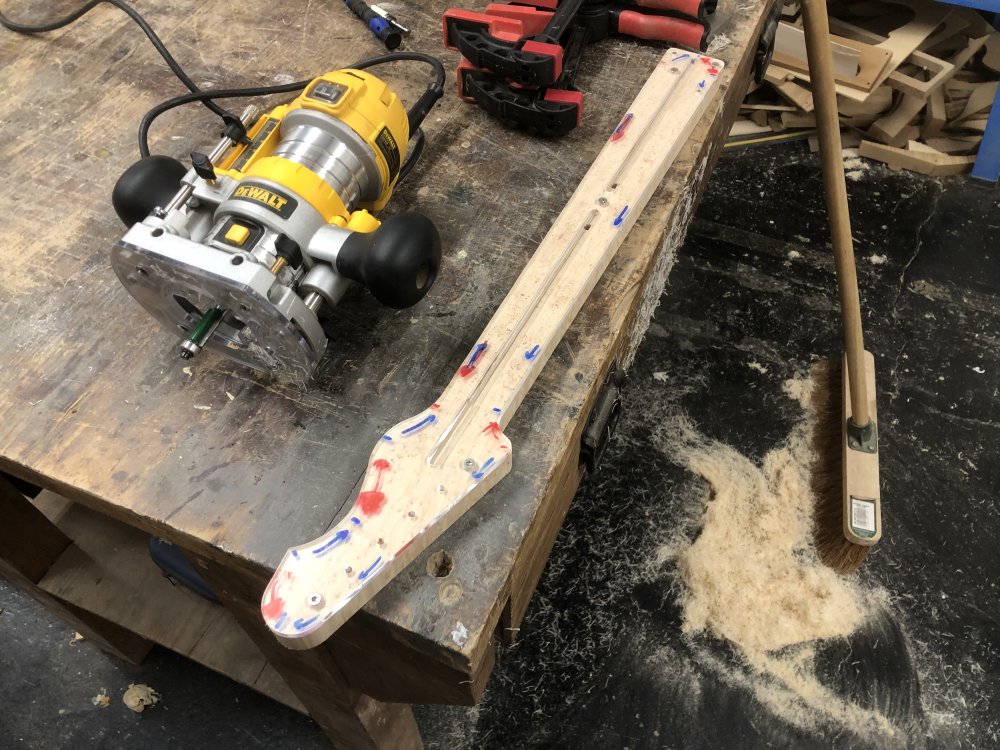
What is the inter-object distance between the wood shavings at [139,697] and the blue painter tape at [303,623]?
1037mm

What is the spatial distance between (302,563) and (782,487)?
3.82 ft

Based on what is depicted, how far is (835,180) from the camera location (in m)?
1.06

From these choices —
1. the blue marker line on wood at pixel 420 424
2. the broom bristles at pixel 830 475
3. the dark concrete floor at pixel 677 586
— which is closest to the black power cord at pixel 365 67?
the blue marker line on wood at pixel 420 424

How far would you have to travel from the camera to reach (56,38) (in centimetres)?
103

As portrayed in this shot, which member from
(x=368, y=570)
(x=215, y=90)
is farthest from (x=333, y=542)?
(x=215, y=90)

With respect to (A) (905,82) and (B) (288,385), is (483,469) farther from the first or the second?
(A) (905,82)

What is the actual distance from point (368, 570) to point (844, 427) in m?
1.12

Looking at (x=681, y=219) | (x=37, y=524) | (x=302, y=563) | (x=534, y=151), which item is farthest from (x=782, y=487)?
(x=37, y=524)

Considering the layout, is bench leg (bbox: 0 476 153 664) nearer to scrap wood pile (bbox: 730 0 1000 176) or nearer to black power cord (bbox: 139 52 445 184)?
black power cord (bbox: 139 52 445 184)

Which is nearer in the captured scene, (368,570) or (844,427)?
(368,570)

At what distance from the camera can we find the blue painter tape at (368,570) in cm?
54

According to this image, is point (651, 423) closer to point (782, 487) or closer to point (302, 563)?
point (782, 487)

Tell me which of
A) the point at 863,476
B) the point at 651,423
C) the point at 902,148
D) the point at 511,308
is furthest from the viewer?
the point at 902,148

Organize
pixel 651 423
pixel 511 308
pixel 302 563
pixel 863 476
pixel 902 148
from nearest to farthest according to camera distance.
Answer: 1. pixel 302 563
2. pixel 511 308
3. pixel 863 476
4. pixel 651 423
5. pixel 902 148
